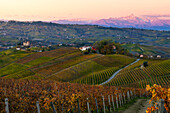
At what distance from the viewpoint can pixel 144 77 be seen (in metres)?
74.6

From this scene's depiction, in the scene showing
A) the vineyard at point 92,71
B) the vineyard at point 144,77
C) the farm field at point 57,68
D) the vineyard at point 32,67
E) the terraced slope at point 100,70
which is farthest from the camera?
the vineyard at point 32,67

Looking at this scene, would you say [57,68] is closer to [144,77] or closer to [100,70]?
[100,70]

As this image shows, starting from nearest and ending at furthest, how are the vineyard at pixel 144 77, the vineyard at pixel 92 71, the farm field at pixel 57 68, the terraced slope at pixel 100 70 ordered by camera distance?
the vineyard at pixel 144 77
the terraced slope at pixel 100 70
the vineyard at pixel 92 71
the farm field at pixel 57 68

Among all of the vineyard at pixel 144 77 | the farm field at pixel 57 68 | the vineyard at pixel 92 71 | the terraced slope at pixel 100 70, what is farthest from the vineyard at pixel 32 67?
the vineyard at pixel 144 77

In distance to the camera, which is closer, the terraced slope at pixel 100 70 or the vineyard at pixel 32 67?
the terraced slope at pixel 100 70

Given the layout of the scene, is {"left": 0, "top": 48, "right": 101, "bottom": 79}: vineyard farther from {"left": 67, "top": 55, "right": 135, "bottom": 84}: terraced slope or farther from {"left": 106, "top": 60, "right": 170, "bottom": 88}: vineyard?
{"left": 106, "top": 60, "right": 170, "bottom": 88}: vineyard

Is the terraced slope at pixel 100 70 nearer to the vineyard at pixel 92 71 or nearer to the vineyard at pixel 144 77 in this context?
the vineyard at pixel 92 71

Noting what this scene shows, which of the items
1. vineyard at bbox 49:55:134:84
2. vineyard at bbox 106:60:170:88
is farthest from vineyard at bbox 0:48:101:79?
vineyard at bbox 106:60:170:88

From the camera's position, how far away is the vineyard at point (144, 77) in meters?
66.6

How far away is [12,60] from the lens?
110 metres

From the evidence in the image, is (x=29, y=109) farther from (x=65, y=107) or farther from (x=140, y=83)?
(x=140, y=83)

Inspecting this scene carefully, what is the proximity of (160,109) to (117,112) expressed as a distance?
10.2m

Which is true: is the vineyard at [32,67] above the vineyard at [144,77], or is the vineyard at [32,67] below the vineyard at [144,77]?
below

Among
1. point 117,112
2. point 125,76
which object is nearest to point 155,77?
point 125,76
